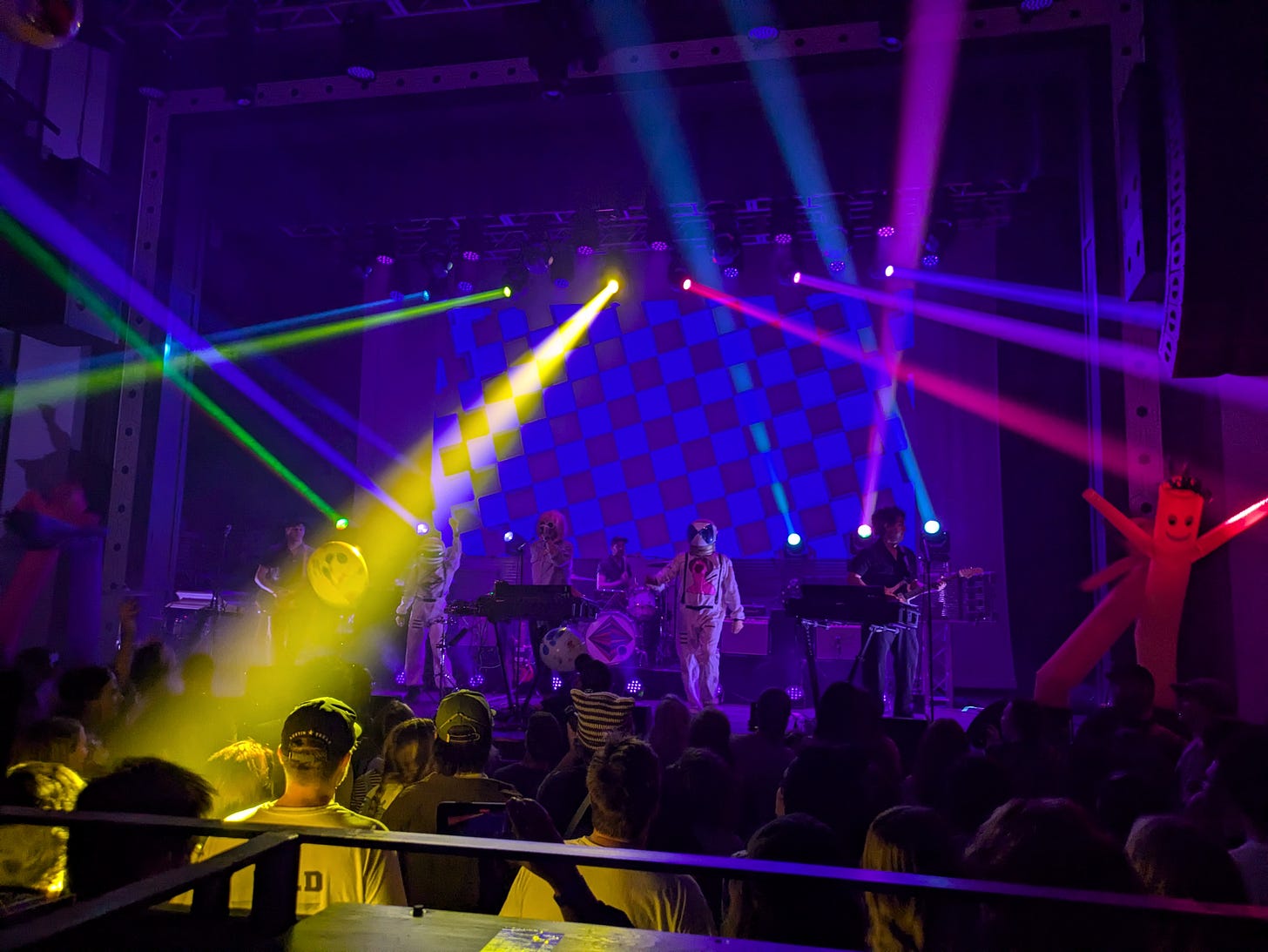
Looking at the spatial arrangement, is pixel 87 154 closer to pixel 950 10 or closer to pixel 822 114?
pixel 822 114

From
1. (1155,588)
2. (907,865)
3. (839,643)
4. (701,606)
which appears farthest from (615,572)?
(907,865)

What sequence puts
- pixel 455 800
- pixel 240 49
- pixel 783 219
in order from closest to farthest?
pixel 455 800
pixel 240 49
pixel 783 219

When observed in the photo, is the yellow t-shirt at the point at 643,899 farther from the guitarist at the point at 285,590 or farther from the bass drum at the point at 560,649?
the guitarist at the point at 285,590

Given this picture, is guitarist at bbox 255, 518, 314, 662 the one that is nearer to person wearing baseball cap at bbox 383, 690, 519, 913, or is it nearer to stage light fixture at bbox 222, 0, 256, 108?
stage light fixture at bbox 222, 0, 256, 108

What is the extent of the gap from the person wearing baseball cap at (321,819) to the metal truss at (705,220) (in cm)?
586

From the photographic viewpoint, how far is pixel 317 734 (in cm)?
201

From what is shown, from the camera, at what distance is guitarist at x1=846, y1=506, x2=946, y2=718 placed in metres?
5.88

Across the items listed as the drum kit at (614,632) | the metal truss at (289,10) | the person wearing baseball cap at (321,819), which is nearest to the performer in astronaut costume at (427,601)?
the drum kit at (614,632)

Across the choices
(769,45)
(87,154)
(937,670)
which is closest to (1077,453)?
(937,670)

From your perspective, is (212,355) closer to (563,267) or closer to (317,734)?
(563,267)

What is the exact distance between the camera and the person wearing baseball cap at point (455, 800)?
1.91m

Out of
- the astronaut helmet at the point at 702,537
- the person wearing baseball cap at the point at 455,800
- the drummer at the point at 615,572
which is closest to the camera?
the person wearing baseball cap at the point at 455,800

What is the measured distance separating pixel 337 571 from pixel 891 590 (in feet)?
13.0

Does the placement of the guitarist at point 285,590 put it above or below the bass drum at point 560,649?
above
